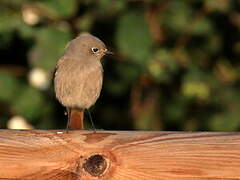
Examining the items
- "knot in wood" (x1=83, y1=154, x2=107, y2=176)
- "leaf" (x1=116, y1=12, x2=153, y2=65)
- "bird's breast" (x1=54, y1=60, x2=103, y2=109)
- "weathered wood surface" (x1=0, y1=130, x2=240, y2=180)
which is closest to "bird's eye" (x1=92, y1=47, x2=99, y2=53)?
"bird's breast" (x1=54, y1=60, x2=103, y2=109)

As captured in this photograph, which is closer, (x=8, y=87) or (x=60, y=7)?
(x=60, y=7)

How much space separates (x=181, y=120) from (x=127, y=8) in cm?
108

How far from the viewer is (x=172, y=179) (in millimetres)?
2596

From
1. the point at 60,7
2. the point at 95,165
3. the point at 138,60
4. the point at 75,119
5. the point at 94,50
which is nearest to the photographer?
the point at 95,165

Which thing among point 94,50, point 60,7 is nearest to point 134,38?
point 60,7

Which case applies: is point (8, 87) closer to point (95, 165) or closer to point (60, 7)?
point (60, 7)

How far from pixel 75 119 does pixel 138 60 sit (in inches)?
54.3

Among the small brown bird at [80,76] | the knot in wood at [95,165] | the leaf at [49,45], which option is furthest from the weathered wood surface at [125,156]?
the leaf at [49,45]

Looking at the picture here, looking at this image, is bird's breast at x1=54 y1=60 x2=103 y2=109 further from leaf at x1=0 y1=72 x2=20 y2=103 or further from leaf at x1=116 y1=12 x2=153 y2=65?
leaf at x1=0 y1=72 x2=20 y2=103

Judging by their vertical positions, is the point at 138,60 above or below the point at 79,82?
above

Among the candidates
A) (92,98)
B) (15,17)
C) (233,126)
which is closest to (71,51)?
(92,98)

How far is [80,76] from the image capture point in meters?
4.46

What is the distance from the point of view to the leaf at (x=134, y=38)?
549 cm

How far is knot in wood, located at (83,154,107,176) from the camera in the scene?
99.9 inches
